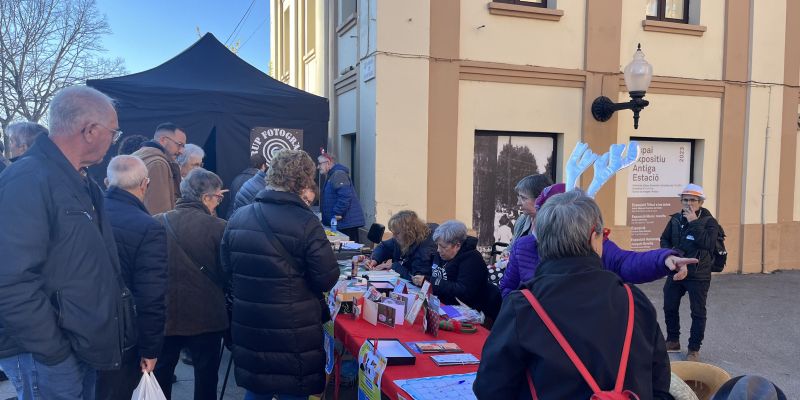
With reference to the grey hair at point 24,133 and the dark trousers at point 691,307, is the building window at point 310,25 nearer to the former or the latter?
the grey hair at point 24,133

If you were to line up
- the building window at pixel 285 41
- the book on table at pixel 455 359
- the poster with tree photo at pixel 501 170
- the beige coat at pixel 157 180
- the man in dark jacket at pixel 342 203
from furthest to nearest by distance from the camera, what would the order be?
the building window at pixel 285 41 → the poster with tree photo at pixel 501 170 → the man in dark jacket at pixel 342 203 → the beige coat at pixel 157 180 → the book on table at pixel 455 359

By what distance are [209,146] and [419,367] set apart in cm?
628

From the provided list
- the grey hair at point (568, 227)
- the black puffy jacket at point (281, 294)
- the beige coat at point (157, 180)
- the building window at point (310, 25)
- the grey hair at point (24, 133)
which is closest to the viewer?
the grey hair at point (568, 227)

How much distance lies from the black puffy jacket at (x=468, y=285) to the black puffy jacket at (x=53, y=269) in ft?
7.16

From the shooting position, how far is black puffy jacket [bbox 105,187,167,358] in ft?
8.96

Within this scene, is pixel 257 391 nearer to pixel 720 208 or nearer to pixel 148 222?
pixel 148 222

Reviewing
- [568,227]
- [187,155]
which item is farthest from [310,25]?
[568,227]

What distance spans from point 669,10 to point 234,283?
8.76 metres

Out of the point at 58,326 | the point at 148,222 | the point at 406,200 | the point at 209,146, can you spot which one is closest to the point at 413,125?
the point at 406,200

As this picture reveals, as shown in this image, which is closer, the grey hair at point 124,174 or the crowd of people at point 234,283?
the crowd of people at point 234,283

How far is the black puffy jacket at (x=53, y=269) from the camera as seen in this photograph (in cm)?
202

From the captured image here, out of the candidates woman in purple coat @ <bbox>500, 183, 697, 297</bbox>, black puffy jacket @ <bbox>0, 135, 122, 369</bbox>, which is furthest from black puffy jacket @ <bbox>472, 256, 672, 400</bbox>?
black puffy jacket @ <bbox>0, 135, 122, 369</bbox>

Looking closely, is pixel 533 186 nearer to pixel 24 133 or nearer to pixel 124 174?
pixel 124 174

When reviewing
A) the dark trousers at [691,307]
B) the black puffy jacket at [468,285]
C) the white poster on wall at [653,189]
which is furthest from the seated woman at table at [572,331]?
the white poster on wall at [653,189]
